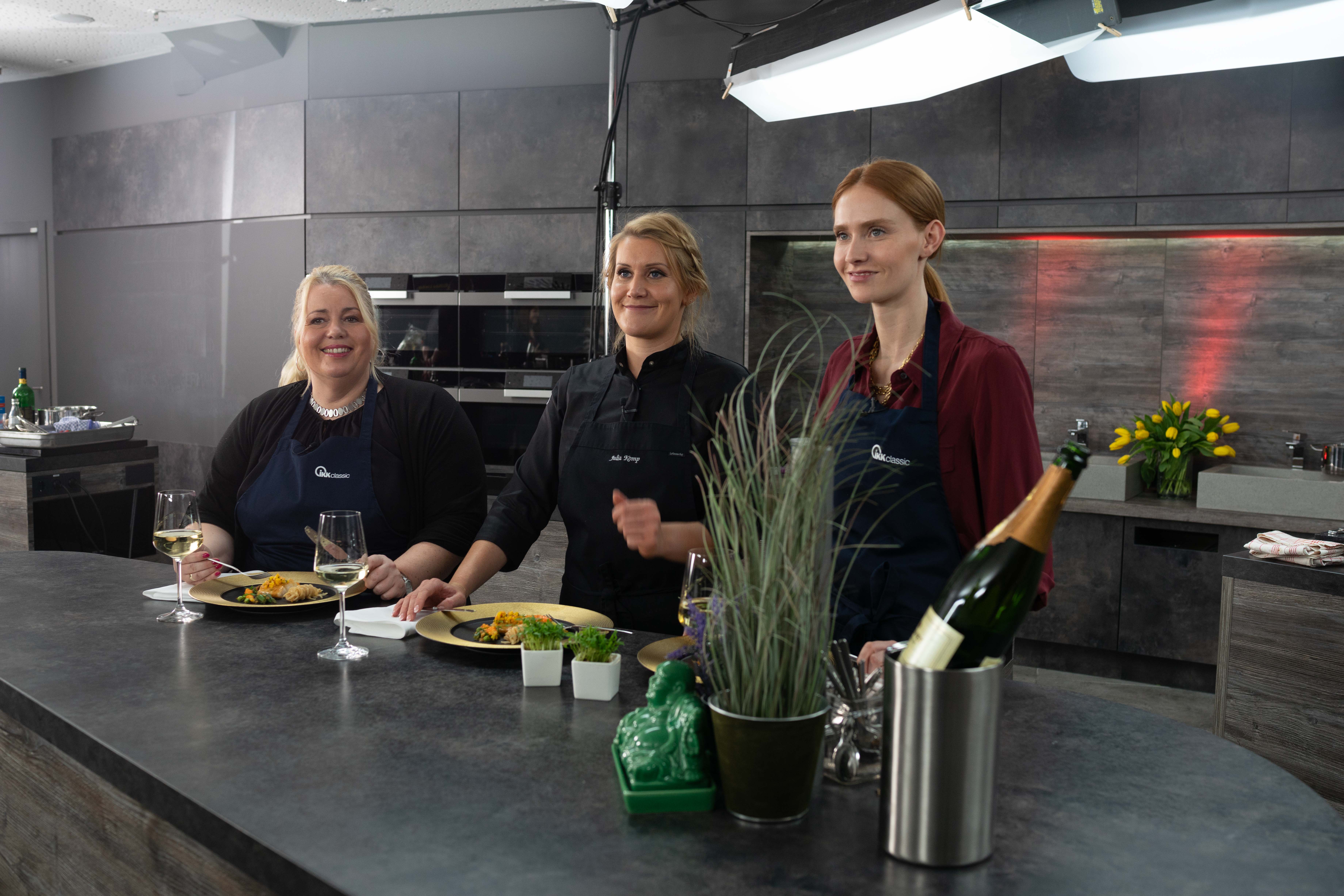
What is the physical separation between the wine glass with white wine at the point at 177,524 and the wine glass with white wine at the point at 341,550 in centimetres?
32

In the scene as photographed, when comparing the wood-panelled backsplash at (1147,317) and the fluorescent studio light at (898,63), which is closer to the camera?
the fluorescent studio light at (898,63)

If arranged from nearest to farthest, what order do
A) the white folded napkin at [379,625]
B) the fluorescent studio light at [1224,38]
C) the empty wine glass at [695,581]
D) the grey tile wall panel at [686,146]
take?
the empty wine glass at [695,581]
the white folded napkin at [379,625]
the fluorescent studio light at [1224,38]
the grey tile wall panel at [686,146]

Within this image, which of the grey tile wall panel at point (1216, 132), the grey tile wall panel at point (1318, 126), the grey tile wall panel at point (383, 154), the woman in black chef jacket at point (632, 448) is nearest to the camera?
the woman in black chef jacket at point (632, 448)

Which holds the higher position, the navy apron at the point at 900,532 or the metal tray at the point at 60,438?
the navy apron at the point at 900,532

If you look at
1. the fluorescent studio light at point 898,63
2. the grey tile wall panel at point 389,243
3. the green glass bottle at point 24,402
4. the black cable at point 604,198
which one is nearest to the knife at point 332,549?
the fluorescent studio light at point 898,63

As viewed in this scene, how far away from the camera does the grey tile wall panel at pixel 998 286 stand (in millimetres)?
4438

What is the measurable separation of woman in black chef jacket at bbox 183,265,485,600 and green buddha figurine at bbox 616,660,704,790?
1.22m

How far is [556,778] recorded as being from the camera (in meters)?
1.11

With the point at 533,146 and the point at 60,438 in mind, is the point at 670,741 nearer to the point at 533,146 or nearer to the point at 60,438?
the point at 533,146

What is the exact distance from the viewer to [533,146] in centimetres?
450

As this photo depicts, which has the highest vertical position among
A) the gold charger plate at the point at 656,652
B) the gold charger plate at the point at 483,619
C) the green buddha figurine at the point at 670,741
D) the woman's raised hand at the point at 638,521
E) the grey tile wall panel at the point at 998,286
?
the grey tile wall panel at the point at 998,286

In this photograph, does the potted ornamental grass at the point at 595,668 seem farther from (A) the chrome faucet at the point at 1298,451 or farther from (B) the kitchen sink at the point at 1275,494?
(A) the chrome faucet at the point at 1298,451

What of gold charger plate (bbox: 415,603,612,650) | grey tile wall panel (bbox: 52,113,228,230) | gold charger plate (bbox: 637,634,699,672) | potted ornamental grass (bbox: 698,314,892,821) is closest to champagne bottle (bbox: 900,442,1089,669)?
potted ornamental grass (bbox: 698,314,892,821)

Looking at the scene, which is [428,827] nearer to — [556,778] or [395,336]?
[556,778]
